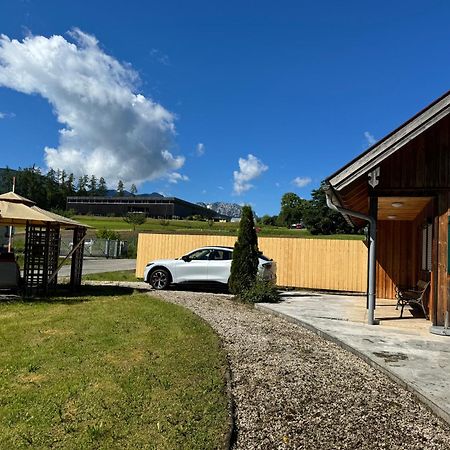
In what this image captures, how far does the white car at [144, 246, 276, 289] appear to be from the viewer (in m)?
12.9

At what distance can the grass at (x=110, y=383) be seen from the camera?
10.3 ft

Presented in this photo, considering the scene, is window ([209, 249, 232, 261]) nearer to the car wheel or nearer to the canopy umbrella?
the car wheel

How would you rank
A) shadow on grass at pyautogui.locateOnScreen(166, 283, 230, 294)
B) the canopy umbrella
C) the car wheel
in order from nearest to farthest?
the canopy umbrella, shadow on grass at pyautogui.locateOnScreen(166, 283, 230, 294), the car wheel

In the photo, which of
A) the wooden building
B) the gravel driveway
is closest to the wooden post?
the wooden building

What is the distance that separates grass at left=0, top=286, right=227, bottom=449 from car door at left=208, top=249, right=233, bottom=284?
5.19 m

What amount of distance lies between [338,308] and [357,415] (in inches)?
253

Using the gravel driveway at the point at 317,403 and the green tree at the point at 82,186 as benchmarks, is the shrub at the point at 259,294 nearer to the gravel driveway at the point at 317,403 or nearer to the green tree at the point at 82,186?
the gravel driveway at the point at 317,403

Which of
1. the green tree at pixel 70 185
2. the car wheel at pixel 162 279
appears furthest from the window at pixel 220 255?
the green tree at pixel 70 185

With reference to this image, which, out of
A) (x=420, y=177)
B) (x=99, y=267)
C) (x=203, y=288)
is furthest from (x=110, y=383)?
(x=99, y=267)

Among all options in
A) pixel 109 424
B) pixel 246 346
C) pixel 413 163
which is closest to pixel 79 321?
pixel 246 346

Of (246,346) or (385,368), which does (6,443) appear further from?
(385,368)

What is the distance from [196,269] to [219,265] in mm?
768

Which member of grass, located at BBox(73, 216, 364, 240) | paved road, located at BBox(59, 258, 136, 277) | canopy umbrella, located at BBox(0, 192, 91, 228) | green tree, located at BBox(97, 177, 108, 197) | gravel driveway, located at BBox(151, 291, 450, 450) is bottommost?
gravel driveway, located at BBox(151, 291, 450, 450)

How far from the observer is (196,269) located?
43.2 ft
